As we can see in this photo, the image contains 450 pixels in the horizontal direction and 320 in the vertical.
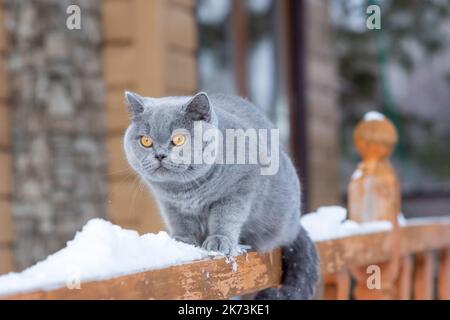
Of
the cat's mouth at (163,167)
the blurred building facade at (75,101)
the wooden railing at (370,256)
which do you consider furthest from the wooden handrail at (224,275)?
the blurred building facade at (75,101)

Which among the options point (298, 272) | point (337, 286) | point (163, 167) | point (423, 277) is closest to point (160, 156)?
point (163, 167)

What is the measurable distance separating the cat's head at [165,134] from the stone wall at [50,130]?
130 cm

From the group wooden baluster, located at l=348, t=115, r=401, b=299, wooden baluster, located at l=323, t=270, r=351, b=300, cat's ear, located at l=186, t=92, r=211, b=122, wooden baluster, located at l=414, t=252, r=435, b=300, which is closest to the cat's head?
cat's ear, located at l=186, t=92, r=211, b=122

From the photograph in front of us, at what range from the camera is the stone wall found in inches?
90.2

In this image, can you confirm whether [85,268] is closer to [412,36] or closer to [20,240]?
[20,240]

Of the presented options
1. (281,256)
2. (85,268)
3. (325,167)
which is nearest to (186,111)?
(85,268)

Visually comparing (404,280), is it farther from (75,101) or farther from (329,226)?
(75,101)

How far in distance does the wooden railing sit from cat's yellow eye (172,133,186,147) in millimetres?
166

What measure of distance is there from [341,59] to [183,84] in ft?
10.7

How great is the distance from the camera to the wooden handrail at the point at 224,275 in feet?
2.68

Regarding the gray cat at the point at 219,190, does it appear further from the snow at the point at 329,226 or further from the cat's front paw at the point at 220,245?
the snow at the point at 329,226

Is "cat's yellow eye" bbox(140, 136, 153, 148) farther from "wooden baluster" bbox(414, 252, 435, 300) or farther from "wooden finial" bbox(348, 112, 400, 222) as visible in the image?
"wooden baluster" bbox(414, 252, 435, 300)

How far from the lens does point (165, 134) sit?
0.97m

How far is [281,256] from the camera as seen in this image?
4.40ft
